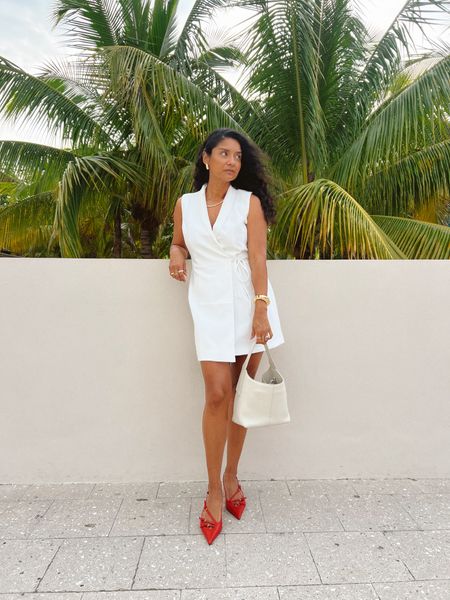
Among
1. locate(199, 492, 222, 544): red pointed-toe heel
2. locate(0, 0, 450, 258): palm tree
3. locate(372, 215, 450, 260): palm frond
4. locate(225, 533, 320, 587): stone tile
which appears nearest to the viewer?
locate(225, 533, 320, 587): stone tile

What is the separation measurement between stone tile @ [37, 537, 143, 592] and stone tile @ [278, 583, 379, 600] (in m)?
0.61

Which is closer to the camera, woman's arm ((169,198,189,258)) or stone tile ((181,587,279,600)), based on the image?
stone tile ((181,587,279,600))

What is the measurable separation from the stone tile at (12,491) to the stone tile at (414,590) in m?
1.81

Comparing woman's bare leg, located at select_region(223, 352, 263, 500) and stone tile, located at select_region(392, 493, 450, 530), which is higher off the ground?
woman's bare leg, located at select_region(223, 352, 263, 500)

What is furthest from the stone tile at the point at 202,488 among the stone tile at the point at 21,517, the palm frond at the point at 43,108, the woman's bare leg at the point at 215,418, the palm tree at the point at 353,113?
the palm frond at the point at 43,108

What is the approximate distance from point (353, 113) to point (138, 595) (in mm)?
5560

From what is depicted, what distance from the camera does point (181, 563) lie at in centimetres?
179

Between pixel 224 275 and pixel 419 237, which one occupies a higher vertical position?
pixel 419 237

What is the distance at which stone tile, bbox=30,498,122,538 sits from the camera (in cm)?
199

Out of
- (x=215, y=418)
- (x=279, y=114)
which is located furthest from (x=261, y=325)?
(x=279, y=114)

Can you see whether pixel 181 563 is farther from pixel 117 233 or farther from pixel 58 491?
pixel 117 233

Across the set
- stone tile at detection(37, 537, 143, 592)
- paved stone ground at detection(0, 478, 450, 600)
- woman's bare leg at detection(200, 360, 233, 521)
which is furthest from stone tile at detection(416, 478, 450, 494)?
stone tile at detection(37, 537, 143, 592)

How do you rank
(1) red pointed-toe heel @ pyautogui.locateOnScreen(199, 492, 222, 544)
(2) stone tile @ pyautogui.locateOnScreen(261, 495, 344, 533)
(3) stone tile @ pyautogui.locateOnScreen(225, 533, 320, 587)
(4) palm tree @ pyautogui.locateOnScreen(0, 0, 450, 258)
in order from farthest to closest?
(4) palm tree @ pyautogui.locateOnScreen(0, 0, 450, 258)
(2) stone tile @ pyautogui.locateOnScreen(261, 495, 344, 533)
(1) red pointed-toe heel @ pyautogui.locateOnScreen(199, 492, 222, 544)
(3) stone tile @ pyautogui.locateOnScreen(225, 533, 320, 587)

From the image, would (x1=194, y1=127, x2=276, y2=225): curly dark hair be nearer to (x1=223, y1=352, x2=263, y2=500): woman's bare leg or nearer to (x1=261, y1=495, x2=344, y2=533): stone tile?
(x1=223, y1=352, x2=263, y2=500): woman's bare leg
